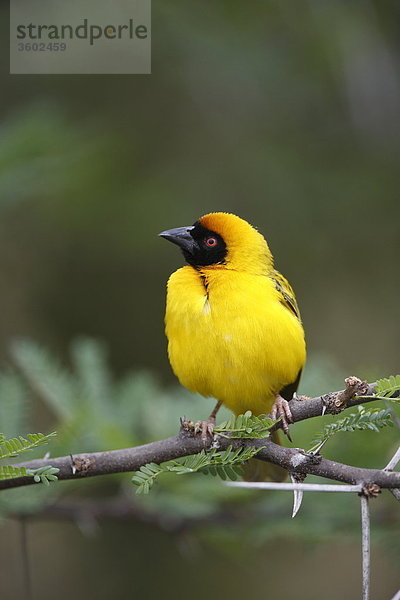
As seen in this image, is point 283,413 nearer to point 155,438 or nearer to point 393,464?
point 393,464

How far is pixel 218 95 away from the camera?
771 cm

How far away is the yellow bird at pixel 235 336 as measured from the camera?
11.6 ft

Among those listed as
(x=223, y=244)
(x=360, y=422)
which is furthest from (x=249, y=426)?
(x=223, y=244)

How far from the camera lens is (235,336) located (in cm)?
353

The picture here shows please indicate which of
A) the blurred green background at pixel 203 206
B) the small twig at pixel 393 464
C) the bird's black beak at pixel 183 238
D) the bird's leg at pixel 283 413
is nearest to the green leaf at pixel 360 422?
the small twig at pixel 393 464

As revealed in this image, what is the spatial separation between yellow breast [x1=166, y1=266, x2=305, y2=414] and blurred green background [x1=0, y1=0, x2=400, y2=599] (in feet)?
6.18

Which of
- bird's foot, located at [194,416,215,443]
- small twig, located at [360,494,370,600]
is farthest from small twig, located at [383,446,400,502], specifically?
bird's foot, located at [194,416,215,443]

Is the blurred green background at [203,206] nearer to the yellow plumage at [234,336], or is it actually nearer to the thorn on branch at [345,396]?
the yellow plumage at [234,336]

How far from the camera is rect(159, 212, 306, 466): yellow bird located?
11.6 ft

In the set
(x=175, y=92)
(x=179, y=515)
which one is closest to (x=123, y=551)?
(x=179, y=515)

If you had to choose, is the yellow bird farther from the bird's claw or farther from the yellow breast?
the bird's claw

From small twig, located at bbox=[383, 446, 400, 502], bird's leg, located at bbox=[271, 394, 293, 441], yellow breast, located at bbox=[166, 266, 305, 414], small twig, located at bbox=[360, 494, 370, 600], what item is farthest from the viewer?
yellow breast, located at bbox=[166, 266, 305, 414]

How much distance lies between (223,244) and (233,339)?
0.81 m

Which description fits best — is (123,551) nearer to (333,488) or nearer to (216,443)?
(216,443)
